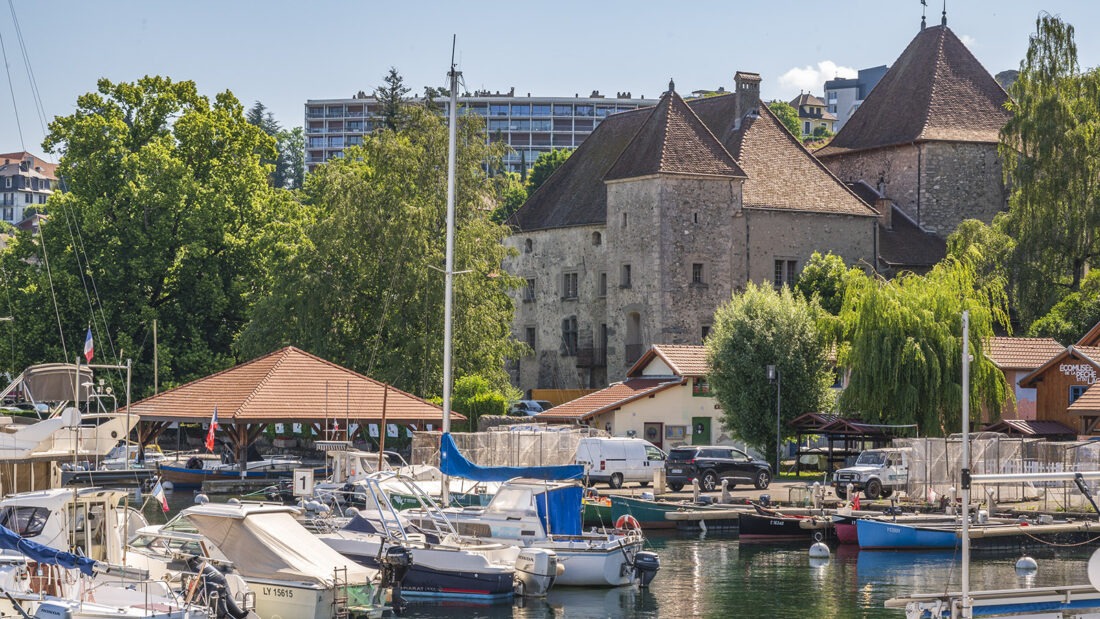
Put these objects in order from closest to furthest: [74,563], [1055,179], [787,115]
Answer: [74,563] → [1055,179] → [787,115]

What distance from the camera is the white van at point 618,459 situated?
2007 inches

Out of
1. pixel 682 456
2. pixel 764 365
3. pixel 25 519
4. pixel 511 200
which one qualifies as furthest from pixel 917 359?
pixel 511 200

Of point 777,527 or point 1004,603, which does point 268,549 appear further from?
point 777,527

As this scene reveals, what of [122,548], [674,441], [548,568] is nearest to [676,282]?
[674,441]

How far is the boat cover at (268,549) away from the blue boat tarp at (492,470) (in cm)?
694

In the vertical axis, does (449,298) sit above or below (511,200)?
below

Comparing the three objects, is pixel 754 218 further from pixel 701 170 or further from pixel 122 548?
pixel 122 548

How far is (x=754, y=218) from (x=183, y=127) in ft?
85.9

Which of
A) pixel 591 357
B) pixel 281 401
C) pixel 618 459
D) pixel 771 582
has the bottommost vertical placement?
pixel 771 582

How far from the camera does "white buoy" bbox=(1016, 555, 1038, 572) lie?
3653 cm

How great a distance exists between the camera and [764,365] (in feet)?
185

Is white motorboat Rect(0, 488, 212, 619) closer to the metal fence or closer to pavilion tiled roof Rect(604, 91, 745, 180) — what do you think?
the metal fence

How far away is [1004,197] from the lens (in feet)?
258

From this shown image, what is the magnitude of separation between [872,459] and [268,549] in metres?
26.4
